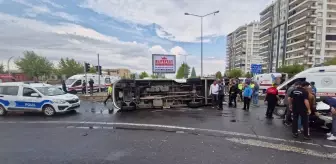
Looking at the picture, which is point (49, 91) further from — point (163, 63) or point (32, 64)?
point (32, 64)

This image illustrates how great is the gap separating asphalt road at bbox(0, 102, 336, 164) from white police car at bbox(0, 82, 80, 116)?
4.28 feet

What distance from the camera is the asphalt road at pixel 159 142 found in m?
4.16

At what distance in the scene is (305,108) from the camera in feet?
17.5

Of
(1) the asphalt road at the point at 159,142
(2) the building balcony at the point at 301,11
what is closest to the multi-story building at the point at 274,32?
(2) the building balcony at the point at 301,11

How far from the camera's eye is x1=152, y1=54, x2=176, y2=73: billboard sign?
668 inches

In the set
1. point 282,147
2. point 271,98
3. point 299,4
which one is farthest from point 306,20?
point 282,147

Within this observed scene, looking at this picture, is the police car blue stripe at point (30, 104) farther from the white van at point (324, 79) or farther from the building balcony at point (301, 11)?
the building balcony at point (301, 11)

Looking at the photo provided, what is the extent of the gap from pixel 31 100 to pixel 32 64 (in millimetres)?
43656

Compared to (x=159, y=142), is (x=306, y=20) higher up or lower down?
higher up

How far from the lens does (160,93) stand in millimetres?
10625

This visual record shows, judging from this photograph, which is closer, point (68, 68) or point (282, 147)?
point (282, 147)

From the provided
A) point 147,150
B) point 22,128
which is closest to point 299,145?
point 147,150

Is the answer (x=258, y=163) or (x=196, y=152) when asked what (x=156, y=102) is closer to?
(x=196, y=152)

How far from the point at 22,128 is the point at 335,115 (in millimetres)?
10253
